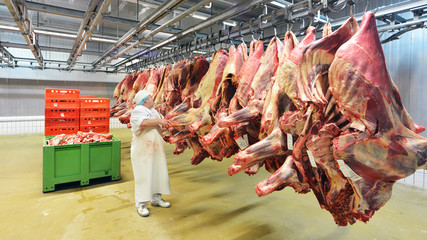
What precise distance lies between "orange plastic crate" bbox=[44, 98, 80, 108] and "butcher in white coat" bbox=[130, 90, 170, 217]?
107 inches

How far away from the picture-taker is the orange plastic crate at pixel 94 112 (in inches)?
212

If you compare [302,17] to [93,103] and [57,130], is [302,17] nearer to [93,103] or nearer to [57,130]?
[93,103]

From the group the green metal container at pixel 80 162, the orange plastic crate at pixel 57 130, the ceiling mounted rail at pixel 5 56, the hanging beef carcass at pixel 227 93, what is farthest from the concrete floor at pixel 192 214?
the ceiling mounted rail at pixel 5 56

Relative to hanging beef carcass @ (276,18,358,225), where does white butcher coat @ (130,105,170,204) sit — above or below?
below

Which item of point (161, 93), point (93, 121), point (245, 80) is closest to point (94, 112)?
point (93, 121)

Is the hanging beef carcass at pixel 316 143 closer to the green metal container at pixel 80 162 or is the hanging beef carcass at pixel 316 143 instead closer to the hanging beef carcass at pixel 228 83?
the hanging beef carcass at pixel 228 83

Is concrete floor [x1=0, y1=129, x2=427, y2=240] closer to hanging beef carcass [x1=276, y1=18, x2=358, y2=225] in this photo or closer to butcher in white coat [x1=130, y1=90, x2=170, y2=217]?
butcher in white coat [x1=130, y1=90, x2=170, y2=217]

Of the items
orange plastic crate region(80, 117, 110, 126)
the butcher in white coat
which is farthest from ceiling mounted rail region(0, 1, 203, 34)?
orange plastic crate region(80, 117, 110, 126)

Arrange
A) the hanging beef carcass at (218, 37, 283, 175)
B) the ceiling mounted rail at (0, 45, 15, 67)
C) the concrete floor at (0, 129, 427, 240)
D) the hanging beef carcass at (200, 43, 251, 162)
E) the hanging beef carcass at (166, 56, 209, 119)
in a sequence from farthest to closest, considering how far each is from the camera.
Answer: the ceiling mounted rail at (0, 45, 15, 67)
the hanging beef carcass at (166, 56, 209, 119)
the concrete floor at (0, 129, 427, 240)
the hanging beef carcass at (200, 43, 251, 162)
the hanging beef carcass at (218, 37, 283, 175)

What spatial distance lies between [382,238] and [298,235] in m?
0.90

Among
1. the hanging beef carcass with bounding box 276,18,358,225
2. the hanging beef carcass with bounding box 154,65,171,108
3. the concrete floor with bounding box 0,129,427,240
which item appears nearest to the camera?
the hanging beef carcass with bounding box 276,18,358,225

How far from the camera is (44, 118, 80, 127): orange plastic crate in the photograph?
500cm

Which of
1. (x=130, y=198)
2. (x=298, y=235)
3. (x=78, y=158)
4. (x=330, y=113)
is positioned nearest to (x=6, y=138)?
(x=78, y=158)

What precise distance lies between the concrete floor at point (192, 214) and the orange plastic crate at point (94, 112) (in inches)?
59.9
